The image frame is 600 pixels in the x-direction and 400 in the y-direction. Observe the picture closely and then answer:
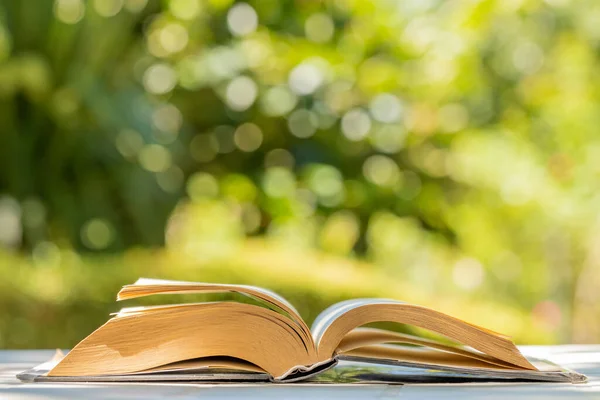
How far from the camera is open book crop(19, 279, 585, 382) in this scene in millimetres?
1067

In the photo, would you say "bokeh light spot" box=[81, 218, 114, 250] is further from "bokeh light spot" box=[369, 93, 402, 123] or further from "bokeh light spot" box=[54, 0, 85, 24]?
"bokeh light spot" box=[369, 93, 402, 123]

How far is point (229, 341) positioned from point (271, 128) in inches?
186

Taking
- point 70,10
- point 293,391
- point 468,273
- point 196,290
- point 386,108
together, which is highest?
point 70,10

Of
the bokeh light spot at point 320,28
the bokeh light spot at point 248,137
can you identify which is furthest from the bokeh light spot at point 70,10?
the bokeh light spot at point 320,28

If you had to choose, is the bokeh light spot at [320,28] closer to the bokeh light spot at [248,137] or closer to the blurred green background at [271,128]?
the blurred green background at [271,128]

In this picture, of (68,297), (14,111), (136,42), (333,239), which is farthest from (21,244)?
(333,239)

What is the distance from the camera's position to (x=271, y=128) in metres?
5.75

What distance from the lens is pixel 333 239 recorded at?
7.59 metres

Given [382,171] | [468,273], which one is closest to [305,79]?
[382,171]

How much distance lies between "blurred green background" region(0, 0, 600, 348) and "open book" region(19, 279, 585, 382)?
10.2 feet

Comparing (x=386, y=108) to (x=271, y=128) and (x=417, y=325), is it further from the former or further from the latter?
(x=417, y=325)

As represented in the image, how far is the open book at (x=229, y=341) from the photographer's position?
3.50ft

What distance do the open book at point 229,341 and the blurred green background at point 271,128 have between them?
3.12 m

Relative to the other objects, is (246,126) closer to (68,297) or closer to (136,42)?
(136,42)
